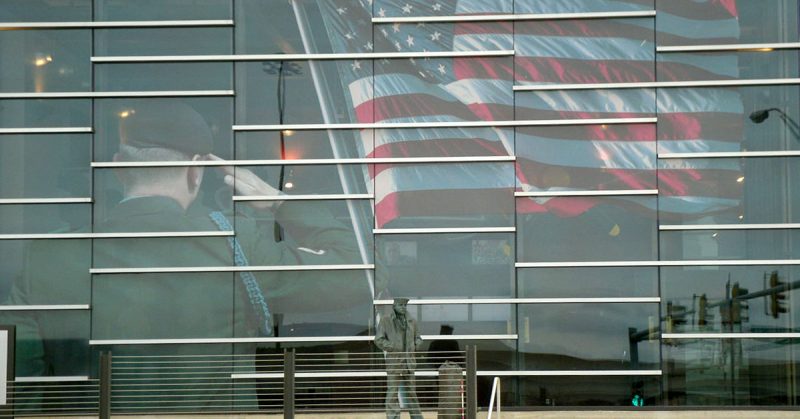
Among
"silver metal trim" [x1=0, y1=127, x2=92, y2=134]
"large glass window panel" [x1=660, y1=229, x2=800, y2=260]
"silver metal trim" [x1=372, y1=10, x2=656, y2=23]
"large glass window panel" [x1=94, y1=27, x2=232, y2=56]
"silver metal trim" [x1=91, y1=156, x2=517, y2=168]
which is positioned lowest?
"large glass window panel" [x1=660, y1=229, x2=800, y2=260]

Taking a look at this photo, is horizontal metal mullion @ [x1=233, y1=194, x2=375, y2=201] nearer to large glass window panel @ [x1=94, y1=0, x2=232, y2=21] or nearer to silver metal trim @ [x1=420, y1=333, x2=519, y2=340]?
silver metal trim @ [x1=420, y1=333, x2=519, y2=340]

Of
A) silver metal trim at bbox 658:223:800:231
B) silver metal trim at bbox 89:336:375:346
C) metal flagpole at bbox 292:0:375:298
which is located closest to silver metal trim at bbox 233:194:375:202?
metal flagpole at bbox 292:0:375:298

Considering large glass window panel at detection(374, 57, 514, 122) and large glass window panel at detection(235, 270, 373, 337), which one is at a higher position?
large glass window panel at detection(374, 57, 514, 122)

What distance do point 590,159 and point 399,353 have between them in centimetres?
456

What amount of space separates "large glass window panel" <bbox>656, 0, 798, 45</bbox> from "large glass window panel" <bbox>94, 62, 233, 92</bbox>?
7.06 metres

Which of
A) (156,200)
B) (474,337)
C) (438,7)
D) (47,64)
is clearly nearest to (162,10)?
(47,64)

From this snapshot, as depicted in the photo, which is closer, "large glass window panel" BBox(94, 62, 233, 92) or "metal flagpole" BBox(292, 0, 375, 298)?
A: "metal flagpole" BBox(292, 0, 375, 298)

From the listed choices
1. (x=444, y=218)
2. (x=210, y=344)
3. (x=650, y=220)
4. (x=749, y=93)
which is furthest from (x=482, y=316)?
(x=749, y=93)

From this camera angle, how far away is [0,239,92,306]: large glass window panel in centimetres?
1934

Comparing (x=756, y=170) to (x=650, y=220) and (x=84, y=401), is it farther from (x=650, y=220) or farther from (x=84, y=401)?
(x=84, y=401)

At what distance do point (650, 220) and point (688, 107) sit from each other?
186 centimetres

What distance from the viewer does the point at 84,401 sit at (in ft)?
63.1

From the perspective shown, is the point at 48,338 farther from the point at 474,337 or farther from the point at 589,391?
the point at 589,391

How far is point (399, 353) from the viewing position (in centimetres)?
1722
